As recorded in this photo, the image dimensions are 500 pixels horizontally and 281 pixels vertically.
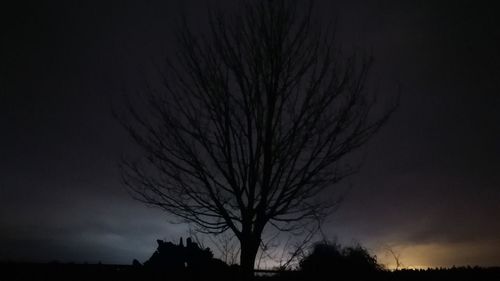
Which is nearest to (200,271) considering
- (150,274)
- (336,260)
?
(150,274)

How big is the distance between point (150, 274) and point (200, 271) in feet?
3.49

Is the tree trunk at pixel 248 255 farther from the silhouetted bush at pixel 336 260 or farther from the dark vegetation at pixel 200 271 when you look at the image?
the silhouetted bush at pixel 336 260

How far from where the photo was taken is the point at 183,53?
8195 mm

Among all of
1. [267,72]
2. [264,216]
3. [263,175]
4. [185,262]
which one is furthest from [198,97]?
[185,262]

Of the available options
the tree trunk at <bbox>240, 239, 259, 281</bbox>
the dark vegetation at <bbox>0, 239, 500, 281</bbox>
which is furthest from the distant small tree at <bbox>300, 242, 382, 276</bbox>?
the tree trunk at <bbox>240, 239, 259, 281</bbox>

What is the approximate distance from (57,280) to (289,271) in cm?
434

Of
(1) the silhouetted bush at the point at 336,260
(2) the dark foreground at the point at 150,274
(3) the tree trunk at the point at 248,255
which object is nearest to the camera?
(2) the dark foreground at the point at 150,274

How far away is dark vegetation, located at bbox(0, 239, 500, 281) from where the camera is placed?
6957 millimetres

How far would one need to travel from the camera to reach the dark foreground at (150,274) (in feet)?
22.1

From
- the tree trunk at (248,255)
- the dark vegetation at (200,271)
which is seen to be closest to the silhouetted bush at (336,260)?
the dark vegetation at (200,271)

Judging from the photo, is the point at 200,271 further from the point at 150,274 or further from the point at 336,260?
the point at 336,260

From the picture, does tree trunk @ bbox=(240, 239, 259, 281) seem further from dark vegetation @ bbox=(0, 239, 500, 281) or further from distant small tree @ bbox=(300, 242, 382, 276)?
distant small tree @ bbox=(300, 242, 382, 276)

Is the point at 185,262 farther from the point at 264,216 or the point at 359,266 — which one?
the point at 359,266

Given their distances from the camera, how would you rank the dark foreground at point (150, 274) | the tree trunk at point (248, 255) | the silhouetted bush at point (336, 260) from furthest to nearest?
the silhouetted bush at point (336, 260) → the tree trunk at point (248, 255) → the dark foreground at point (150, 274)
